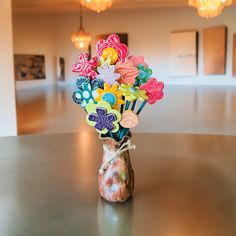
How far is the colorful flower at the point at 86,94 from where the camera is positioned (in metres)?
0.85

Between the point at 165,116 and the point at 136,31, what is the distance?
6.16m

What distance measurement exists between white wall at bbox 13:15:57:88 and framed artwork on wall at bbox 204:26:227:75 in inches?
216

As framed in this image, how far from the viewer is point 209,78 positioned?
10.8m

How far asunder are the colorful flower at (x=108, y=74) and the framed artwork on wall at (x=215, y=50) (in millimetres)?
10013

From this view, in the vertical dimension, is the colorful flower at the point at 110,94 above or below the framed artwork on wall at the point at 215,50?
below

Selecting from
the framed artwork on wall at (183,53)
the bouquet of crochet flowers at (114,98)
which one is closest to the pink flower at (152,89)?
the bouquet of crochet flowers at (114,98)

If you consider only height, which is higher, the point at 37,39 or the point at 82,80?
the point at 37,39

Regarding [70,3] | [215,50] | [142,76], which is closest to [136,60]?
[142,76]

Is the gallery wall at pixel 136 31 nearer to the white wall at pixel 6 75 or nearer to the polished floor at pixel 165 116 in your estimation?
the polished floor at pixel 165 116

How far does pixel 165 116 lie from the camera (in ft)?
19.5

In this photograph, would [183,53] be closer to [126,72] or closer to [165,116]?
[165,116]

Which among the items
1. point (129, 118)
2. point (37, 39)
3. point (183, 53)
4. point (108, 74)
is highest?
point (37, 39)

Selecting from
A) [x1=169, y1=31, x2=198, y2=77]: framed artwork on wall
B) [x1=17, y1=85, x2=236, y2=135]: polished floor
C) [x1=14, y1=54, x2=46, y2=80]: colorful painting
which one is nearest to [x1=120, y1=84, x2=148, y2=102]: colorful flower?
[x1=17, y1=85, x2=236, y2=135]: polished floor

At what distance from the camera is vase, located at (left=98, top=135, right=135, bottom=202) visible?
870 millimetres
